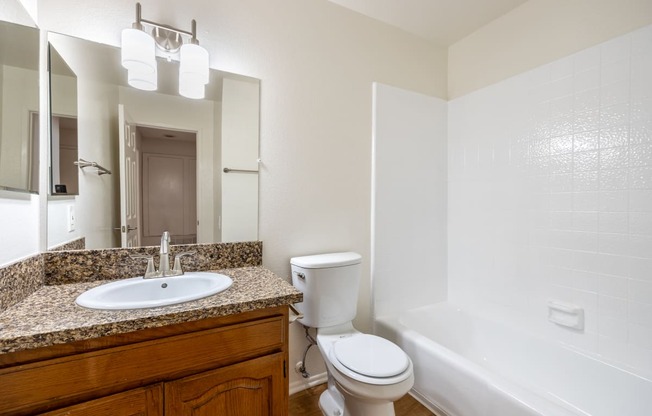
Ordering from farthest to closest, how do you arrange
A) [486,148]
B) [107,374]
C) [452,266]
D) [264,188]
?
1. [452,266]
2. [486,148]
3. [264,188]
4. [107,374]

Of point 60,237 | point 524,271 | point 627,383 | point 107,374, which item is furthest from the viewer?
point 524,271

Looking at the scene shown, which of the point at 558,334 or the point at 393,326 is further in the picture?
the point at 393,326

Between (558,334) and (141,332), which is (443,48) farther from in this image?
(141,332)

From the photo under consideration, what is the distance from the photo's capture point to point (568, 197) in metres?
1.61

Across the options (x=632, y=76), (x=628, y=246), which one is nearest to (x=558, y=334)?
(x=628, y=246)

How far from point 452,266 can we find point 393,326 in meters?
0.80

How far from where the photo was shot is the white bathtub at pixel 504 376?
4.17 feet

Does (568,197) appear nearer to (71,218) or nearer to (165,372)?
(165,372)

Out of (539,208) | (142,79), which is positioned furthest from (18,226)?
(539,208)

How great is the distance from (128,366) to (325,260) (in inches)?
38.1

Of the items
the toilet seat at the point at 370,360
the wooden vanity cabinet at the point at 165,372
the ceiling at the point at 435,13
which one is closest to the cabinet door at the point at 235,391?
the wooden vanity cabinet at the point at 165,372

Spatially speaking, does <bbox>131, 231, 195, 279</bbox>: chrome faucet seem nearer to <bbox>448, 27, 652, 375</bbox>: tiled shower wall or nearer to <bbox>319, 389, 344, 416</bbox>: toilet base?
<bbox>319, 389, 344, 416</bbox>: toilet base

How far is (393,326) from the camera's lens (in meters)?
1.83

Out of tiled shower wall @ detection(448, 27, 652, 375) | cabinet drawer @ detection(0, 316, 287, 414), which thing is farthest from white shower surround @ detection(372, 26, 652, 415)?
cabinet drawer @ detection(0, 316, 287, 414)
